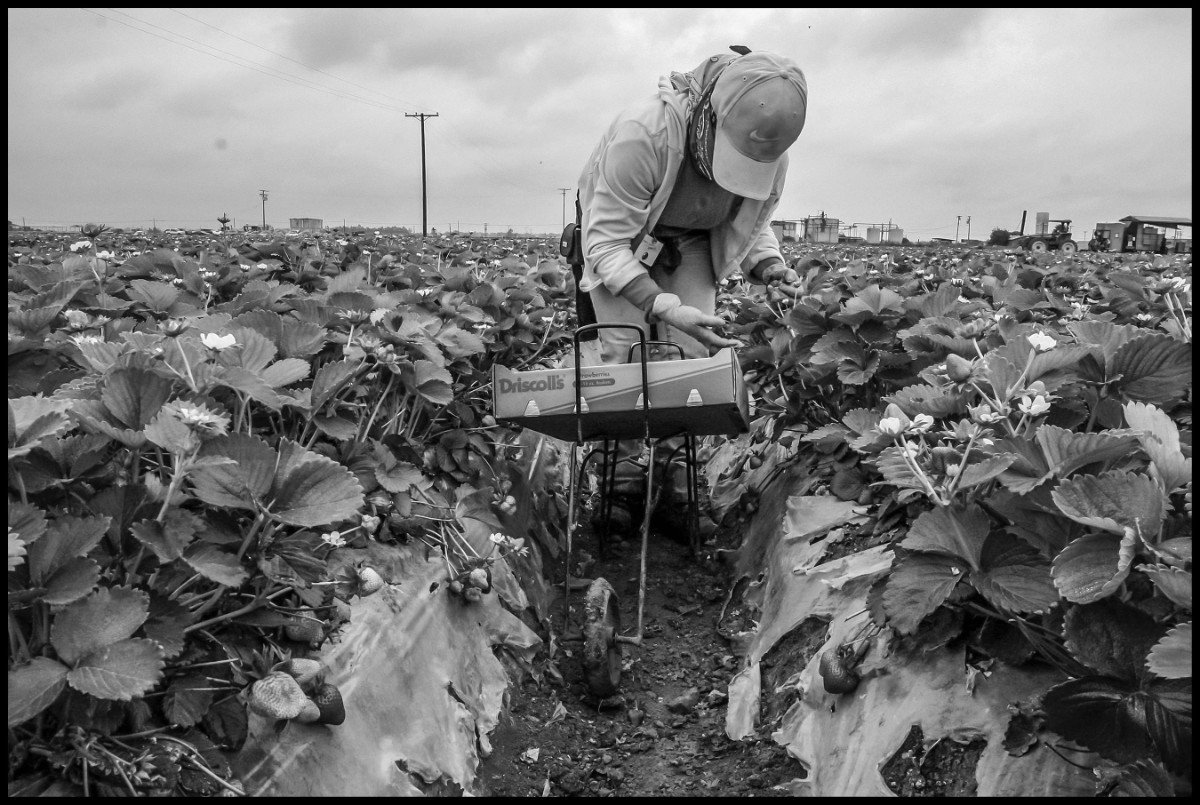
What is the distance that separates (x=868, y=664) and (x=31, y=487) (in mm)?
1718

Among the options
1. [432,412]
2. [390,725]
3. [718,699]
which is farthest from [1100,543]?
[432,412]

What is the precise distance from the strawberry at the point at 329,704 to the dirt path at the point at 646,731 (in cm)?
51

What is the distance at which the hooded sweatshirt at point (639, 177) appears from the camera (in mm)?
3145

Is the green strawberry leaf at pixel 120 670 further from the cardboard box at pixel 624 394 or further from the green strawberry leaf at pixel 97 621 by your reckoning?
the cardboard box at pixel 624 394

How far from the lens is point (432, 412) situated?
3084 millimetres

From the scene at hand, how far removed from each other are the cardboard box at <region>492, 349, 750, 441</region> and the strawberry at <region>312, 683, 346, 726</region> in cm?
126

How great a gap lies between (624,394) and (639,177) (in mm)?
881

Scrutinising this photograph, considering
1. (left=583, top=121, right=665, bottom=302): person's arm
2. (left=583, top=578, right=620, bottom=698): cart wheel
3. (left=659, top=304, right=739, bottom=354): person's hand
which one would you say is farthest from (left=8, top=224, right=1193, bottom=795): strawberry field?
(left=583, top=121, right=665, bottom=302): person's arm

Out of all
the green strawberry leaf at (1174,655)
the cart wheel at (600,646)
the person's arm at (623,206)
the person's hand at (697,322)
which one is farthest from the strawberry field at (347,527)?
the person's arm at (623,206)

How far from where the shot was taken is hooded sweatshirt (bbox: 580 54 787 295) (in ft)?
10.3

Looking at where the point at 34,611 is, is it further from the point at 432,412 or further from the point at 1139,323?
the point at 1139,323

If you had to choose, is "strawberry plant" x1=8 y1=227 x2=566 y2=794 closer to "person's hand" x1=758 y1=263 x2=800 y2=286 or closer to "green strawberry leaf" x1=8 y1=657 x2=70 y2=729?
"green strawberry leaf" x1=8 y1=657 x2=70 y2=729

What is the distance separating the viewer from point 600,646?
258 cm

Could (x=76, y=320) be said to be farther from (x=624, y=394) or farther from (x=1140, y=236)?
(x=1140, y=236)
